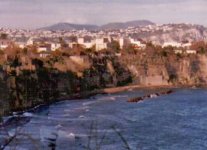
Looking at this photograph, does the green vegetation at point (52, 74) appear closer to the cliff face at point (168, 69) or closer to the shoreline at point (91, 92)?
the shoreline at point (91, 92)

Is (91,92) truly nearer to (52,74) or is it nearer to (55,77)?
(55,77)

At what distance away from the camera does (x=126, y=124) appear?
31312mm

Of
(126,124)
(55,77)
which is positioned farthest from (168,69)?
(126,124)

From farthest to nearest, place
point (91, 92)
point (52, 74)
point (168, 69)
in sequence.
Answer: point (168, 69), point (91, 92), point (52, 74)

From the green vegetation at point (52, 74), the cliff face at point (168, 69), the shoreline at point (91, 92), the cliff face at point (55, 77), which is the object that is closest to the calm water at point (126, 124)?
the shoreline at point (91, 92)

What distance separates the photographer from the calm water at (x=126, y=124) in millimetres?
23312

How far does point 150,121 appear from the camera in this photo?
33.2 metres

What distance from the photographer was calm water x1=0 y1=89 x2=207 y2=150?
76.5ft

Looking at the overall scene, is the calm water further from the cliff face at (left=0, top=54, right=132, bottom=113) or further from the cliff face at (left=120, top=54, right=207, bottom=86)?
the cliff face at (left=120, top=54, right=207, bottom=86)

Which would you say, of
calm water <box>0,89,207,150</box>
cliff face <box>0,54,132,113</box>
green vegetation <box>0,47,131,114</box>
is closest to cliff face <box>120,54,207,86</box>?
cliff face <box>0,54,132,113</box>

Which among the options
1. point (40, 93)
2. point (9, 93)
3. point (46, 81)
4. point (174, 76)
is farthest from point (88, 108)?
point (174, 76)

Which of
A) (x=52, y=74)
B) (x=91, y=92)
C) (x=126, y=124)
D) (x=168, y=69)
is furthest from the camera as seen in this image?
(x=168, y=69)

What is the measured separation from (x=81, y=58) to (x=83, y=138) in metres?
38.2

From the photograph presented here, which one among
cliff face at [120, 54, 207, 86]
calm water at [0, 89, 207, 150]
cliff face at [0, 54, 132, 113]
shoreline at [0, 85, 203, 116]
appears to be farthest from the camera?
cliff face at [120, 54, 207, 86]
